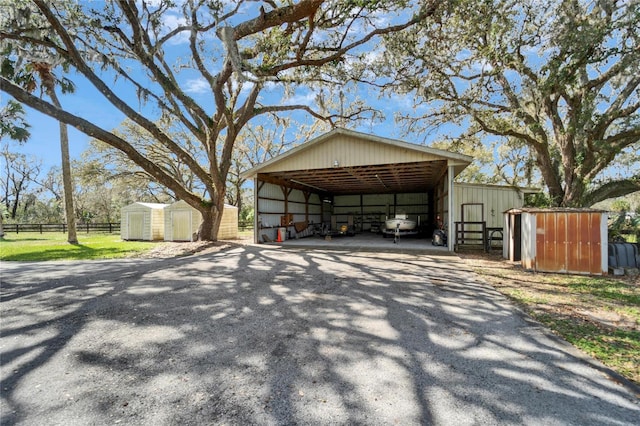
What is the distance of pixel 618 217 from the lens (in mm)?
7727

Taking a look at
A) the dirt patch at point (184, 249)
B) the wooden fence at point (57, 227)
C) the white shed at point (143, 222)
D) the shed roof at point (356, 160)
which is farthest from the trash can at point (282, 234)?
the wooden fence at point (57, 227)

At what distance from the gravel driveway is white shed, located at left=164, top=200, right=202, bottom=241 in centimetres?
1034

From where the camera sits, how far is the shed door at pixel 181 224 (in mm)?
15297

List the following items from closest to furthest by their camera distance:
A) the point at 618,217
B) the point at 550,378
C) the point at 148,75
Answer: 1. the point at 550,378
2. the point at 618,217
3. the point at 148,75

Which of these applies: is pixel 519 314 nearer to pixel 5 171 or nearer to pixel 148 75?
pixel 148 75

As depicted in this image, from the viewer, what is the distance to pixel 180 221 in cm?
1546

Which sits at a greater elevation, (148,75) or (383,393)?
(148,75)

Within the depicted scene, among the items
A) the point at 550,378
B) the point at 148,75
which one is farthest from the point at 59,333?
the point at 148,75

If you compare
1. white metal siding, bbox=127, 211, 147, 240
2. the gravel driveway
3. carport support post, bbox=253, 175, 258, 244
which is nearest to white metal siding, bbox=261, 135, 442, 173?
carport support post, bbox=253, 175, 258, 244

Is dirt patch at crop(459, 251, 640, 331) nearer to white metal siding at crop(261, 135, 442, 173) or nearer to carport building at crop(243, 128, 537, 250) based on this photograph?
carport building at crop(243, 128, 537, 250)

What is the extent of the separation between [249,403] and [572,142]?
13.1 metres

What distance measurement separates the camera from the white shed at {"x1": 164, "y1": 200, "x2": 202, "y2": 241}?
15.3 metres

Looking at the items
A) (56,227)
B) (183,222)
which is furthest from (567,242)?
(56,227)

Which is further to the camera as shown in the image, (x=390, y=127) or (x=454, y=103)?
(x=390, y=127)
